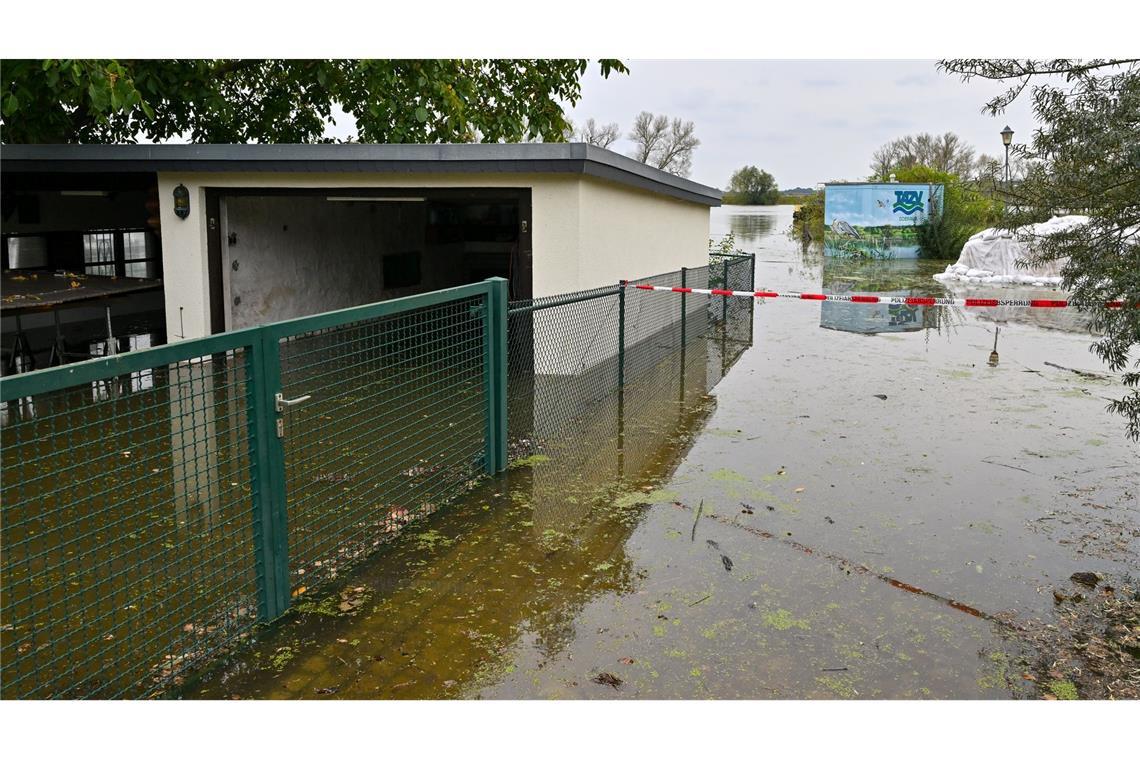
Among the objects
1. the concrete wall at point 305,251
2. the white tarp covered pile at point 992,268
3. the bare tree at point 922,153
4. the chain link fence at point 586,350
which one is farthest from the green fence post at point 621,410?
the bare tree at point 922,153

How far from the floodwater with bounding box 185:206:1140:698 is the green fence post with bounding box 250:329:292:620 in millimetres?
201

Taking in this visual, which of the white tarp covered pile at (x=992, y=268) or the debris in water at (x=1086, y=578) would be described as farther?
the white tarp covered pile at (x=992, y=268)

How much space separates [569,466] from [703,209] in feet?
49.4

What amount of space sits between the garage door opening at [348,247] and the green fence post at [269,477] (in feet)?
23.6

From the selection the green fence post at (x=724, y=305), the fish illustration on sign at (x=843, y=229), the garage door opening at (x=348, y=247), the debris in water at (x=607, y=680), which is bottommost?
the debris in water at (x=607, y=680)

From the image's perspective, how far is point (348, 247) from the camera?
16.4 metres

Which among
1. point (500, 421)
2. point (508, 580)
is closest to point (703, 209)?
point (500, 421)

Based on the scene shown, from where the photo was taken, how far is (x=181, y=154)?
1170 centimetres

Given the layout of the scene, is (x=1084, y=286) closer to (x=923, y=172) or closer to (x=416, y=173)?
(x=416, y=173)

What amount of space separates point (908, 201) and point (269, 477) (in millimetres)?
34897

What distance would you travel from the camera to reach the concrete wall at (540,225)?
36.5 ft

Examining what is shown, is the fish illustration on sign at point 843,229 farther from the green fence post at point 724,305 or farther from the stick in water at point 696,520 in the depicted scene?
the stick in water at point 696,520

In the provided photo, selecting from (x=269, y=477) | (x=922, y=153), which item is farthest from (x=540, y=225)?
(x=922, y=153)

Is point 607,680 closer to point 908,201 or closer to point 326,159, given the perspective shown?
point 326,159
